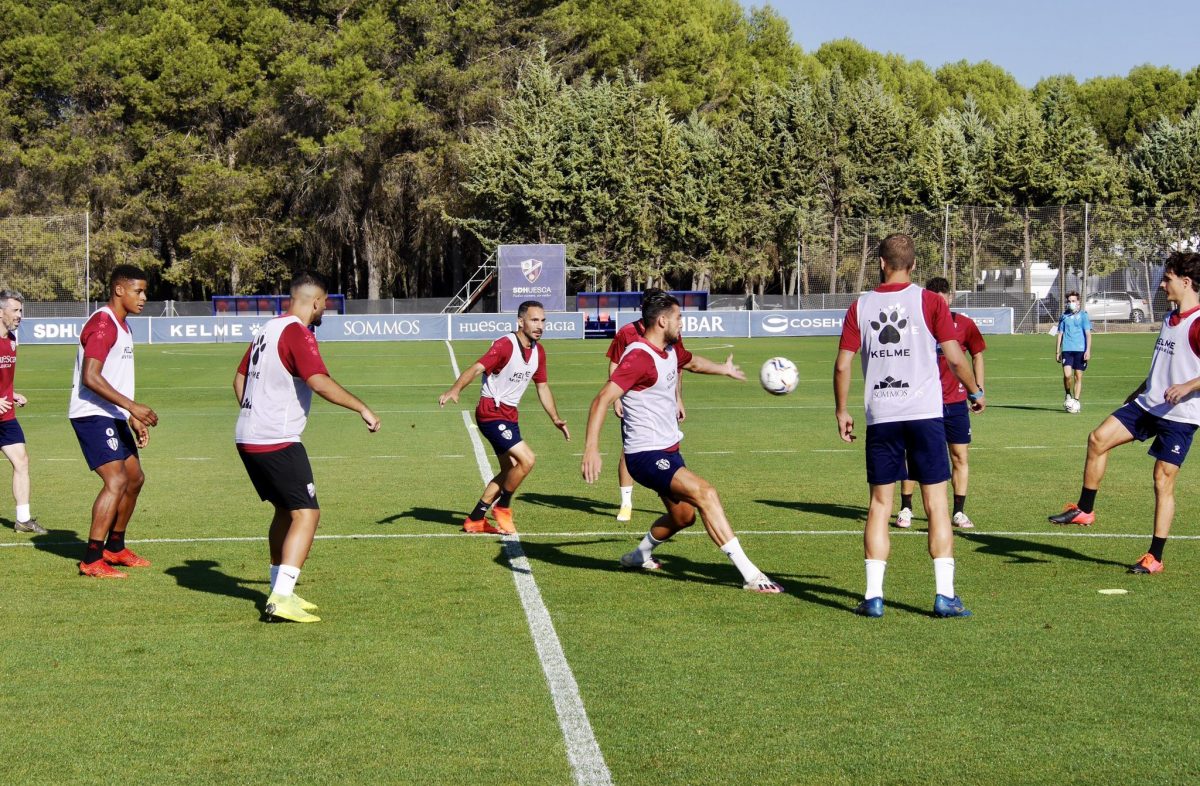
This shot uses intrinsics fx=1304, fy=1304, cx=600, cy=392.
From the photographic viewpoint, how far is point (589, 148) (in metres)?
62.0

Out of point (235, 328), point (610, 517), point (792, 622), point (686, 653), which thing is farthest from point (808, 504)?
point (235, 328)

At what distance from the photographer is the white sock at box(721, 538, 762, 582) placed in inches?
316

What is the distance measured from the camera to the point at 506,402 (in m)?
11.0

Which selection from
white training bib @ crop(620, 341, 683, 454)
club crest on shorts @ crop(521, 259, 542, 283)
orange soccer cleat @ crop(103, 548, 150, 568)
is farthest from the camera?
club crest on shorts @ crop(521, 259, 542, 283)

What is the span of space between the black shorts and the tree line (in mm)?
53293

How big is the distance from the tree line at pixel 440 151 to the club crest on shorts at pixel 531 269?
1047 cm

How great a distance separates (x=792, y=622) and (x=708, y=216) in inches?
2267

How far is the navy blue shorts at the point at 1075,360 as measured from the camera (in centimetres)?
2134

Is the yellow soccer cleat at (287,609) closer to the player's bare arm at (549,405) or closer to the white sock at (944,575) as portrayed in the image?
the white sock at (944,575)

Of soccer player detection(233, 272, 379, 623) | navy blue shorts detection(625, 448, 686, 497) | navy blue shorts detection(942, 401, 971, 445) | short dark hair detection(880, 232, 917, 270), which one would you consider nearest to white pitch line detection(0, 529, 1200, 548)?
navy blue shorts detection(942, 401, 971, 445)

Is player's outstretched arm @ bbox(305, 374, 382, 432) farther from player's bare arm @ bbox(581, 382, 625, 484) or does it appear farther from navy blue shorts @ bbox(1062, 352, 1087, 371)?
navy blue shorts @ bbox(1062, 352, 1087, 371)

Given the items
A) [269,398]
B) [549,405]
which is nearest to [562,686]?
[269,398]

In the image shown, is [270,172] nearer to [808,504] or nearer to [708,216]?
[708,216]

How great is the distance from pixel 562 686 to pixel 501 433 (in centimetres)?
494
